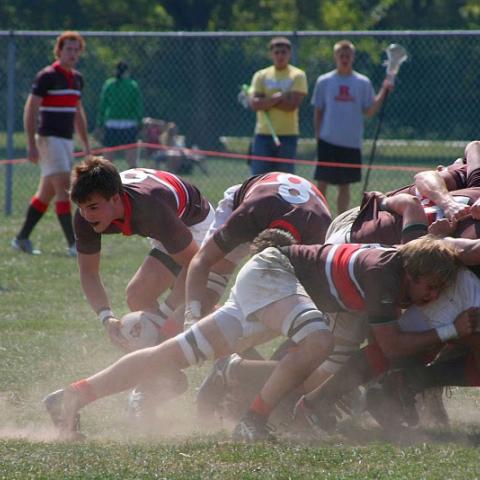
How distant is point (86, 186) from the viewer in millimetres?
5906

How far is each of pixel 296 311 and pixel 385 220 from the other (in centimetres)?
82

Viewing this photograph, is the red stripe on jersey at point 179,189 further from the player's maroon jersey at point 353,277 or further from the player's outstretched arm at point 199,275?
the player's maroon jersey at point 353,277

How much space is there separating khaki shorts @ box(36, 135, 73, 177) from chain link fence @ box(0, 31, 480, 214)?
3934 mm

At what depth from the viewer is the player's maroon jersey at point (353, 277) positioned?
538cm

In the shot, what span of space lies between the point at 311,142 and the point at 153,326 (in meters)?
15.6

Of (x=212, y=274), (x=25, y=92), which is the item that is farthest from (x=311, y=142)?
(x=212, y=274)

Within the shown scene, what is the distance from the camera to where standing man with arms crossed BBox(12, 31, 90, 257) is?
11578mm

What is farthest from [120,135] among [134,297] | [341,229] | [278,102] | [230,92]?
[341,229]

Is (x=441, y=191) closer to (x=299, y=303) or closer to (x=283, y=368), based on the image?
(x=299, y=303)

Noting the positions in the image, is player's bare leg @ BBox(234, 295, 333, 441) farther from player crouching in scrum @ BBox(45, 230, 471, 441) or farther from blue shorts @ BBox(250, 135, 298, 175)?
blue shorts @ BBox(250, 135, 298, 175)

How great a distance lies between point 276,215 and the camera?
235 inches

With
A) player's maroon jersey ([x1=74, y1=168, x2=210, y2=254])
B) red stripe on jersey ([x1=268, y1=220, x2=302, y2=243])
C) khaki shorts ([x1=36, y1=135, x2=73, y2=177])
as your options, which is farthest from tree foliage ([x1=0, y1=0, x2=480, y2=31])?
red stripe on jersey ([x1=268, y1=220, x2=302, y2=243])

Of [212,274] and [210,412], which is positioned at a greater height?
[212,274]

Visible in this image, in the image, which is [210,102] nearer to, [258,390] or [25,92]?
[25,92]
